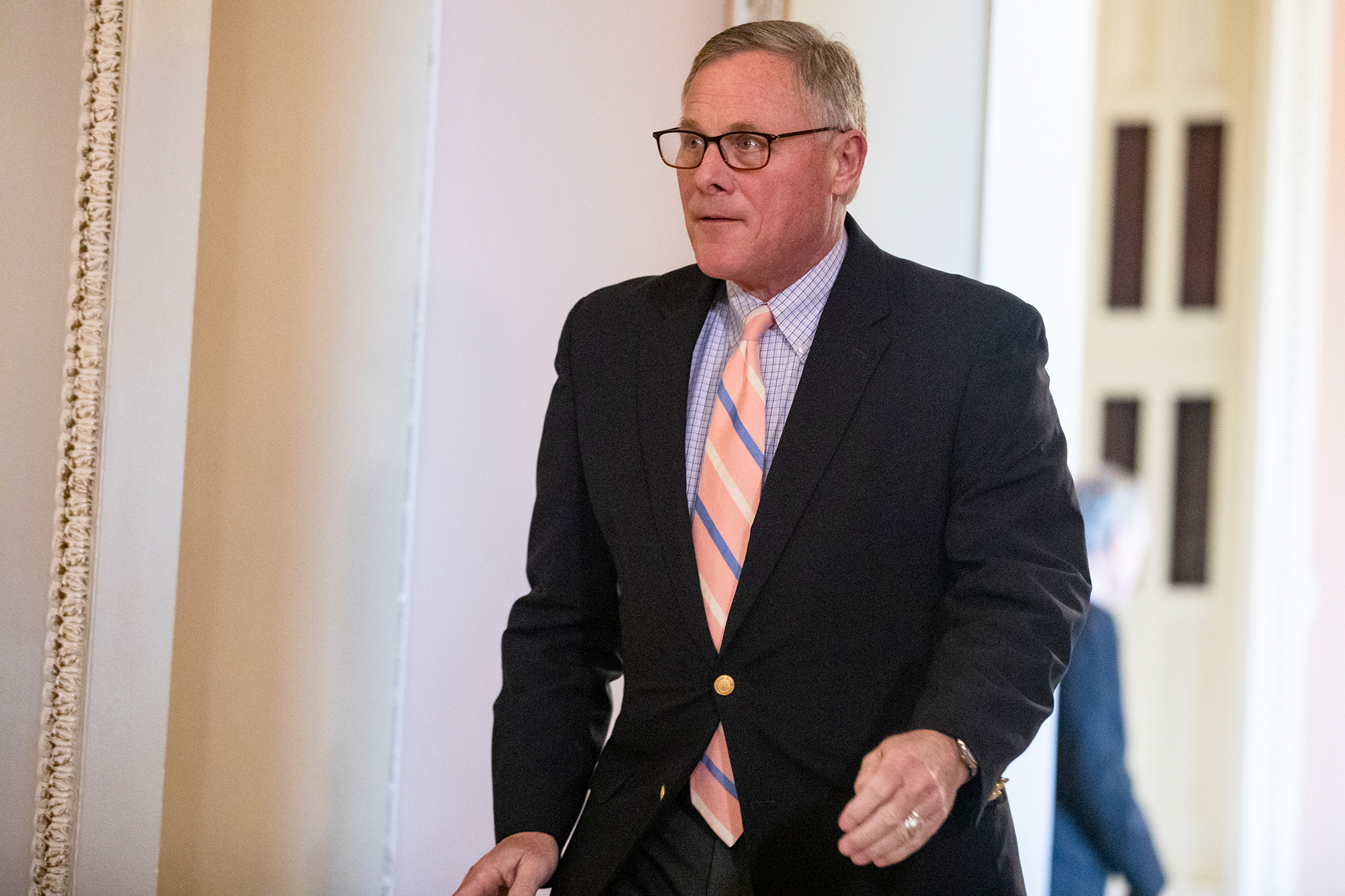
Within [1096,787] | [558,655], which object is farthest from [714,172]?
[1096,787]

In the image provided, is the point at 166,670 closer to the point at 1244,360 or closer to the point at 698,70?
the point at 698,70

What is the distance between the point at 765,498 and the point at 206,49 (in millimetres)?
1297

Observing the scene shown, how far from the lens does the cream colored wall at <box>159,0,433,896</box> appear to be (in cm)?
209

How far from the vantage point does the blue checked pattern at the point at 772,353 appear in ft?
4.81

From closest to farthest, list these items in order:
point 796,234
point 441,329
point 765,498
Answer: point 765,498 < point 796,234 < point 441,329

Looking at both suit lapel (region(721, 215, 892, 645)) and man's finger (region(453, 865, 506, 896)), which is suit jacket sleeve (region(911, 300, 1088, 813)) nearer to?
suit lapel (region(721, 215, 892, 645))

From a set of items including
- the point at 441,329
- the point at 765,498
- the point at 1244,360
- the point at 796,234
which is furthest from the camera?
the point at 1244,360

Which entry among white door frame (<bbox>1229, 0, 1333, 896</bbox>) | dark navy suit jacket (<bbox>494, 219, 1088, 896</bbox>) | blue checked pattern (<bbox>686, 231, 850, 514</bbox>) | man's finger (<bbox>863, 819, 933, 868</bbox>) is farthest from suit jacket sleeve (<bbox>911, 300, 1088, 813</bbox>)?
white door frame (<bbox>1229, 0, 1333, 896</bbox>)

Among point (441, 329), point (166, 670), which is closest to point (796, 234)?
point (441, 329)

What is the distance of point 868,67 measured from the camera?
2.13 metres

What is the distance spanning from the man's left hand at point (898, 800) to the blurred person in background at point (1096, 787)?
58.4 inches

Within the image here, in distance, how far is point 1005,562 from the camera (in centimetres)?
129

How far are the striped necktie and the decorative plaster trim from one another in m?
1.10

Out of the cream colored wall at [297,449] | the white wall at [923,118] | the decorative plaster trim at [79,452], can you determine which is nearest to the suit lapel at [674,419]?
the white wall at [923,118]
